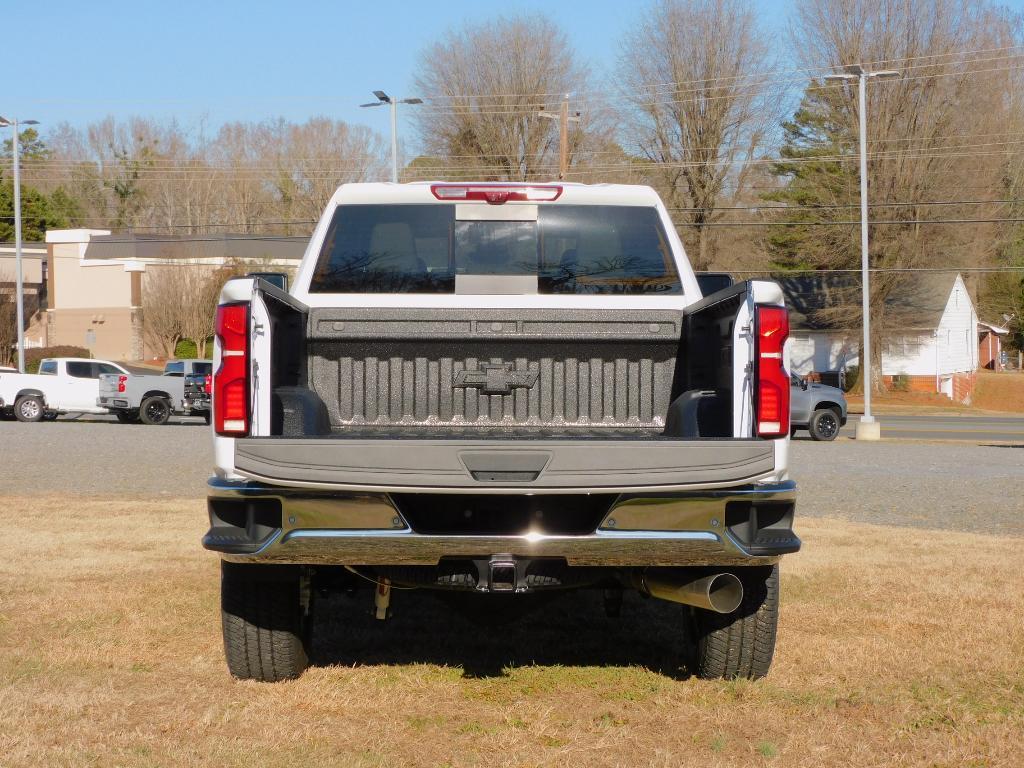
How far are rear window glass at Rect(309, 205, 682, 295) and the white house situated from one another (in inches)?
1604

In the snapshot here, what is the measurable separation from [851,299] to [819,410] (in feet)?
70.5

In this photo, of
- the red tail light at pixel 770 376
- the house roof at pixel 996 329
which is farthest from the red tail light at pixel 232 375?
the house roof at pixel 996 329

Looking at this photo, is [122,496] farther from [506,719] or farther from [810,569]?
[506,719]

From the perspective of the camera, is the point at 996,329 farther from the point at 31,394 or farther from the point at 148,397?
the point at 31,394

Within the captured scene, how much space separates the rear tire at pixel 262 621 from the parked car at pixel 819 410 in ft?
67.9

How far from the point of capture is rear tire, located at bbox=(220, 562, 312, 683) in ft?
16.6

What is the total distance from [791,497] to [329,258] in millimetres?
2575

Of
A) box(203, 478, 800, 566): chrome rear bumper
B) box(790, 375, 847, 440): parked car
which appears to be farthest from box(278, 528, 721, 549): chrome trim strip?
box(790, 375, 847, 440): parked car

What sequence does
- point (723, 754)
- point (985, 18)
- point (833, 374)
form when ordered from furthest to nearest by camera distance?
point (833, 374)
point (985, 18)
point (723, 754)

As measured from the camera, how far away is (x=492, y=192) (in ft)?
20.3

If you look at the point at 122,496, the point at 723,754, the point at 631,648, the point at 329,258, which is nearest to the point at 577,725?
the point at 723,754

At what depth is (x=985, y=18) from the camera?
142 ft

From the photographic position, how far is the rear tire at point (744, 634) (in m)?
5.22

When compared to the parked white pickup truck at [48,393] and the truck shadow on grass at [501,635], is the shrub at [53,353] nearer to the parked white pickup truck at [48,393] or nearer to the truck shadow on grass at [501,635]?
the parked white pickup truck at [48,393]
